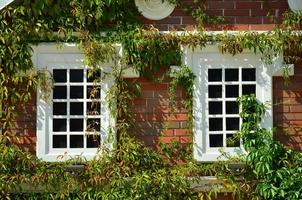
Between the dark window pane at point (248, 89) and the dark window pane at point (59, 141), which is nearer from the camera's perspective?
the dark window pane at point (59, 141)

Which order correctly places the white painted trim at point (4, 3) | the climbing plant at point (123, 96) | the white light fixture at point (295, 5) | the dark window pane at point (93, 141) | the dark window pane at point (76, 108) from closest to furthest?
the climbing plant at point (123, 96), the white painted trim at point (4, 3), the dark window pane at point (93, 141), the dark window pane at point (76, 108), the white light fixture at point (295, 5)

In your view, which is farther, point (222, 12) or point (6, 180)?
point (222, 12)

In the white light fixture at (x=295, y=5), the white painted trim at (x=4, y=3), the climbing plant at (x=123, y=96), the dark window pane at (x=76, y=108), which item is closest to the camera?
the climbing plant at (x=123, y=96)

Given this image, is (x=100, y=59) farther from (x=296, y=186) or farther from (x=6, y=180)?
(x=296, y=186)

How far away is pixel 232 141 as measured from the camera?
841 centimetres

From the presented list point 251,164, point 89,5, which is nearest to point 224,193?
point 251,164

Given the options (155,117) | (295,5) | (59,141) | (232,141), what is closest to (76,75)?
(59,141)

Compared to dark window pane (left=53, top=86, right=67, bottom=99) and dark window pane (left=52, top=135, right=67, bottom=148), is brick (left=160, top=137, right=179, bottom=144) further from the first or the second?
dark window pane (left=53, top=86, right=67, bottom=99)

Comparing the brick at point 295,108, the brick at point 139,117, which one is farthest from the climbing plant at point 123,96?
the brick at point 295,108

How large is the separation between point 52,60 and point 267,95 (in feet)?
8.99

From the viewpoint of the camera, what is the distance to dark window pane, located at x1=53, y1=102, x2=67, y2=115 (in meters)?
8.53

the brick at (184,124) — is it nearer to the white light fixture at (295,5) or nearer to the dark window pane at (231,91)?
the dark window pane at (231,91)

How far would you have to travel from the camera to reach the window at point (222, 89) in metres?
8.50

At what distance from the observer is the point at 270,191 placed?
8031 mm
